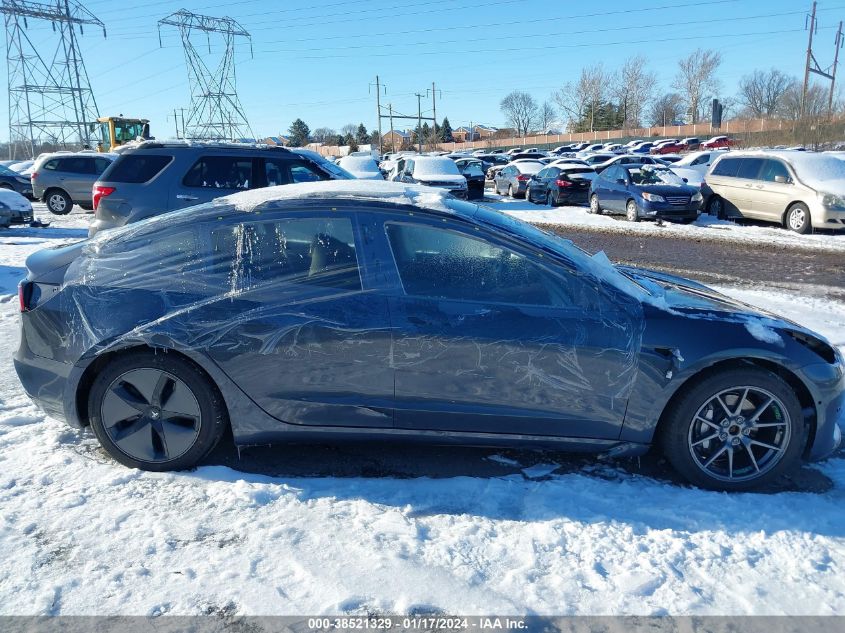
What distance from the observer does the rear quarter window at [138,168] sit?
8.38 m

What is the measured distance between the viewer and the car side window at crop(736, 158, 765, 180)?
49.4ft

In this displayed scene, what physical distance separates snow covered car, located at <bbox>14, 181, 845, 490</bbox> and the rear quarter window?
5.24 metres

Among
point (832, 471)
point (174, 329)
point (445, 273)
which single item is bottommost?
point (832, 471)

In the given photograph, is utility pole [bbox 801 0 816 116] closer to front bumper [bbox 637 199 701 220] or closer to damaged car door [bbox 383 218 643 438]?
front bumper [bbox 637 199 701 220]

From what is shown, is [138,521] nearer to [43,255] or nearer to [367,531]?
[367,531]

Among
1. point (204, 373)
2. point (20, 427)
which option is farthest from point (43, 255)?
point (204, 373)

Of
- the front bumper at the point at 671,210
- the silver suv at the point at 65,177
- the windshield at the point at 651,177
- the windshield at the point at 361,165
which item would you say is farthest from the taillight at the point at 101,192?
the windshield at the point at 651,177

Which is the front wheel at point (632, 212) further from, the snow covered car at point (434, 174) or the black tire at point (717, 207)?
the snow covered car at point (434, 174)

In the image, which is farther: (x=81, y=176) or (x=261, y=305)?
(x=81, y=176)

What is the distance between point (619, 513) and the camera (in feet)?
10.4

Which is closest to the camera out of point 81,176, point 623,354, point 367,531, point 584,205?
point 367,531

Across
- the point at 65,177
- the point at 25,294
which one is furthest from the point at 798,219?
the point at 65,177

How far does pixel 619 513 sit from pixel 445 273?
153 centimetres

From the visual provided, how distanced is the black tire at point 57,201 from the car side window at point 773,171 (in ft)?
62.5
